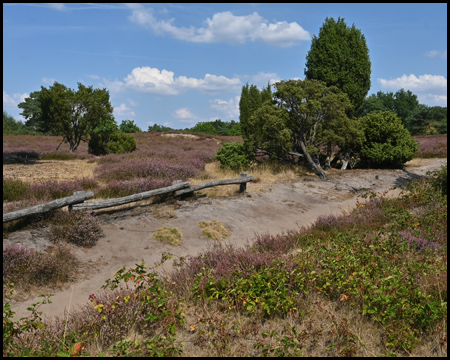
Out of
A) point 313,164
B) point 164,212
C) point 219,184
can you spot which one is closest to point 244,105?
point 313,164

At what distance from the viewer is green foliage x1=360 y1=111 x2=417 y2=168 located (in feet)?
63.4

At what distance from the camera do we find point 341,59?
A: 20062 mm

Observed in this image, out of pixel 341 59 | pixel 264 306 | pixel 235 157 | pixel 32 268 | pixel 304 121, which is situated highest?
pixel 341 59

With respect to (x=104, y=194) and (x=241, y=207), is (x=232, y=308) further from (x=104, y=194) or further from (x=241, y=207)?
(x=104, y=194)

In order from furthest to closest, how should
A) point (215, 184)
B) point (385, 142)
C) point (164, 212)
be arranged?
point (385, 142) < point (215, 184) < point (164, 212)

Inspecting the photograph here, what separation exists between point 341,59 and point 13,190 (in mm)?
17936

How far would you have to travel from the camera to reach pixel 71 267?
294 inches

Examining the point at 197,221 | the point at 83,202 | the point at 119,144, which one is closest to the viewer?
the point at 83,202

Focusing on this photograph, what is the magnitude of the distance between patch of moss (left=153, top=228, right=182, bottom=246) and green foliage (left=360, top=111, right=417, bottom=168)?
14.1 meters

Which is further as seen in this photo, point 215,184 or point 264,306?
point 215,184

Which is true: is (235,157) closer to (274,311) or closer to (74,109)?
(274,311)

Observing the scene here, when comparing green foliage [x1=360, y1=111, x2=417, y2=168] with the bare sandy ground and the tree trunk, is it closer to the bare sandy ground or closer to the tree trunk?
the bare sandy ground

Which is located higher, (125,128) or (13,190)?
(125,128)

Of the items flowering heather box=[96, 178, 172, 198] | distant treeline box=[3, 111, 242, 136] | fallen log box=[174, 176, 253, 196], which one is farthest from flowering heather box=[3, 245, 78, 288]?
distant treeline box=[3, 111, 242, 136]
